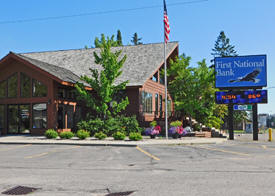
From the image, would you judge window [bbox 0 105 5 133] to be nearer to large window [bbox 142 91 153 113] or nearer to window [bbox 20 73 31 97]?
window [bbox 20 73 31 97]

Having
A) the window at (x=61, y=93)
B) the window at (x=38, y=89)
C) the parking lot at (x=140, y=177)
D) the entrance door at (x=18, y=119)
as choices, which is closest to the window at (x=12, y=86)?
the entrance door at (x=18, y=119)

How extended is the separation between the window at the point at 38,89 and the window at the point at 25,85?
49 centimetres

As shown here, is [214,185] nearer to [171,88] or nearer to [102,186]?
[102,186]

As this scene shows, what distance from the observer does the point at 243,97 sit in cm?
2470

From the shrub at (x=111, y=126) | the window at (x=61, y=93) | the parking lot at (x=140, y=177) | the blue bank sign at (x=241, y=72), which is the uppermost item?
the blue bank sign at (x=241, y=72)

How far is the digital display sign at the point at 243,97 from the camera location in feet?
79.4

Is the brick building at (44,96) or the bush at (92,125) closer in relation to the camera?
the bush at (92,125)

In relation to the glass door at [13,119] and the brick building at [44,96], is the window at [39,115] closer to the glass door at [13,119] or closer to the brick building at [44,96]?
the brick building at [44,96]

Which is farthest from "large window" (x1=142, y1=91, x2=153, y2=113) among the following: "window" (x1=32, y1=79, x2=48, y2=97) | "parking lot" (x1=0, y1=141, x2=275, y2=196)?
"parking lot" (x1=0, y1=141, x2=275, y2=196)

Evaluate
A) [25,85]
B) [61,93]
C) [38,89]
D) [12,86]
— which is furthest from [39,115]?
[12,86]

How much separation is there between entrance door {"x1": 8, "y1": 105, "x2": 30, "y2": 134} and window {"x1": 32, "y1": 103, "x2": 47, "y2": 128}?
0.65 m

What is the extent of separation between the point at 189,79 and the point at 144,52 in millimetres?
6910

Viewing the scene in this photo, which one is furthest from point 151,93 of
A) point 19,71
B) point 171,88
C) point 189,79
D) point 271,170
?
point 271,170

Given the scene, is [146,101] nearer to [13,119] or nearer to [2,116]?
[13,119]
